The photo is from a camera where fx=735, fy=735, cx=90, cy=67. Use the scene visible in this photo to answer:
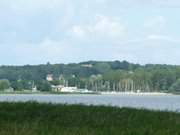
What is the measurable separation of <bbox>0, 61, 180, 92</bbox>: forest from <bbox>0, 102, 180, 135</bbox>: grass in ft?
272

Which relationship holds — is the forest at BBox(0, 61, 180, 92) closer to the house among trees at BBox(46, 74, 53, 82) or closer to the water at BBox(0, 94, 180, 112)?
the house among trees at BBox(46, 74, 53, 82)

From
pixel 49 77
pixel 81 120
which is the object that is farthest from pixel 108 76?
pixel 81 120

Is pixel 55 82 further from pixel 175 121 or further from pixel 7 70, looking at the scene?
pixel 175 121

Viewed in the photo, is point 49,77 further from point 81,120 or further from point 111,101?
point 81,120

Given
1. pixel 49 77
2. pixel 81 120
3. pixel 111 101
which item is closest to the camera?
pixel 81 120

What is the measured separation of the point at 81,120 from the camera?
17.2 meters

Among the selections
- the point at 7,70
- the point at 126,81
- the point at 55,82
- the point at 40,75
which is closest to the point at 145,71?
the point at 126,81

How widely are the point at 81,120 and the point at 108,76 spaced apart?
386ft

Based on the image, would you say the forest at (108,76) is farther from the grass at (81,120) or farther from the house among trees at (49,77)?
the grass at (81,120)

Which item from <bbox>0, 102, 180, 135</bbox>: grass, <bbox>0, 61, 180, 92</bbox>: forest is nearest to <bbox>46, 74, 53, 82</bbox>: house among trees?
<bbox>0, 61, 180, 92</bbox>: forest

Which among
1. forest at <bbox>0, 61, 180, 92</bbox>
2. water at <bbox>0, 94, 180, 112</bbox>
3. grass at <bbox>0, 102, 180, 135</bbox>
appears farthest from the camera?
forest at <bbox>0, 61, 180, 92</bbox>

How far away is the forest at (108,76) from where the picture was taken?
113888 millimetres

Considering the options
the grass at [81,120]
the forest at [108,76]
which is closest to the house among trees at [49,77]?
the forest at [108,76]

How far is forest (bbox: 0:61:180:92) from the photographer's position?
374 feet
